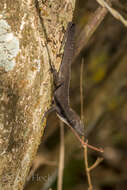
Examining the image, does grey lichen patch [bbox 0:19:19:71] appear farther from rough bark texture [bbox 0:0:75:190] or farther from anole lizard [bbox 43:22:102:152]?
anole lizard [bbox 43:22:102:152]

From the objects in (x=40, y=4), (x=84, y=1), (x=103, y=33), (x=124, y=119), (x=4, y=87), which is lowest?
(x=4, y=87)

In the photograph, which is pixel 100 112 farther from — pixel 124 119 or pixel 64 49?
pixel 64 49

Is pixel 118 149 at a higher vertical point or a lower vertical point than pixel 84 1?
lower

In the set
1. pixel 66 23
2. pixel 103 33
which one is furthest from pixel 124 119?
pixel 66 23

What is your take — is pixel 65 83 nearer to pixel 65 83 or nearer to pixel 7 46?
pixel 65 83

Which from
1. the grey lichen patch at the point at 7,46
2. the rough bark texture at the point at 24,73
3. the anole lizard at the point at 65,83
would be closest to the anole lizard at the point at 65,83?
the anole lizard at the point at 65,83

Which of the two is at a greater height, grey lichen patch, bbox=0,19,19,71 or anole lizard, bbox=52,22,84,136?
anole lizard, bbox=52,22,84,136

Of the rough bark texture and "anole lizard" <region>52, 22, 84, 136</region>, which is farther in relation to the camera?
"anole lizard" <region>52, 22, 84, 136</region>

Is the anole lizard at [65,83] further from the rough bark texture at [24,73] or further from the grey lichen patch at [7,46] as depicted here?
the grey lichen patch at [7,46]

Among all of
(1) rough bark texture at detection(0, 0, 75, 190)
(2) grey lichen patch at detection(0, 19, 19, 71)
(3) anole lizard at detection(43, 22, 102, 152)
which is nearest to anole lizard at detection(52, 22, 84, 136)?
(3) anole lizard at detection(43, 22, 102, 152)
